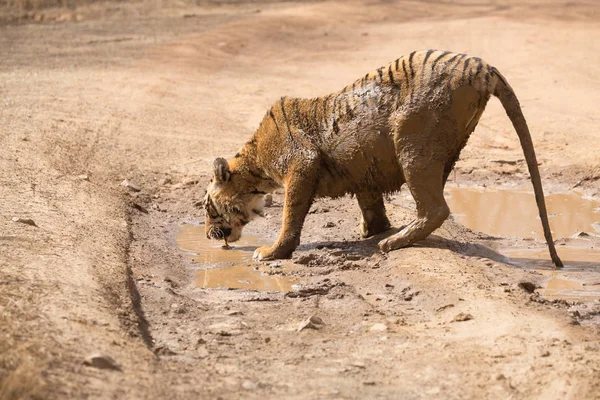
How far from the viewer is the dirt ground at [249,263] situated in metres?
5.18

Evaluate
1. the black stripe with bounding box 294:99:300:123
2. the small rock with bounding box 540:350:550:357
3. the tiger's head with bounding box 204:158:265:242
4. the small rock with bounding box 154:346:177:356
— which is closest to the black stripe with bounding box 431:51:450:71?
the black stripe with bounding box 294:99:300:123

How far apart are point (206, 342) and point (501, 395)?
1833 mm

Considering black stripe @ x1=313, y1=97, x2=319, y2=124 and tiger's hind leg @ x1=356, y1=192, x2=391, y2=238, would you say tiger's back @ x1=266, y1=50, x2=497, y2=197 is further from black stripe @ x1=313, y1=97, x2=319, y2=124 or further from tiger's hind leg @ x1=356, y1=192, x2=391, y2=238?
tiger's hind leg @ x1=356, y1=192, x2=391, y2=238

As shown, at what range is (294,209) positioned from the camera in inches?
327

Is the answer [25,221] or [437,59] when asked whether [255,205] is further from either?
[437,59]

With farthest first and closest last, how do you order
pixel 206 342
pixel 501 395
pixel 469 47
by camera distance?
pixel 469 47 < pixel 206 342 < pixel 501 395

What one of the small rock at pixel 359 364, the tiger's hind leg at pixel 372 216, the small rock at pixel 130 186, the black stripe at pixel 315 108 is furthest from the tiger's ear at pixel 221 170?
the small rock at pixel 359 364

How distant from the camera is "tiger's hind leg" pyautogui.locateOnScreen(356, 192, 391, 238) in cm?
859

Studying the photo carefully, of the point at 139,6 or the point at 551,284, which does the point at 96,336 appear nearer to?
the point at 551,284

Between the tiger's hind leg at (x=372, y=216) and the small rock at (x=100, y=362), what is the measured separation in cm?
385

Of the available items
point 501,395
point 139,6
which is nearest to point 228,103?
point 501,395

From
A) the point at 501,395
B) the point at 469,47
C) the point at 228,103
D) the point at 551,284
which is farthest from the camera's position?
the point at 469,47

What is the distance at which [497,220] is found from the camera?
973 centimetres

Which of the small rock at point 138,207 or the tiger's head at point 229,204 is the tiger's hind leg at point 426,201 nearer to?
the tiger's head at point 229,204
